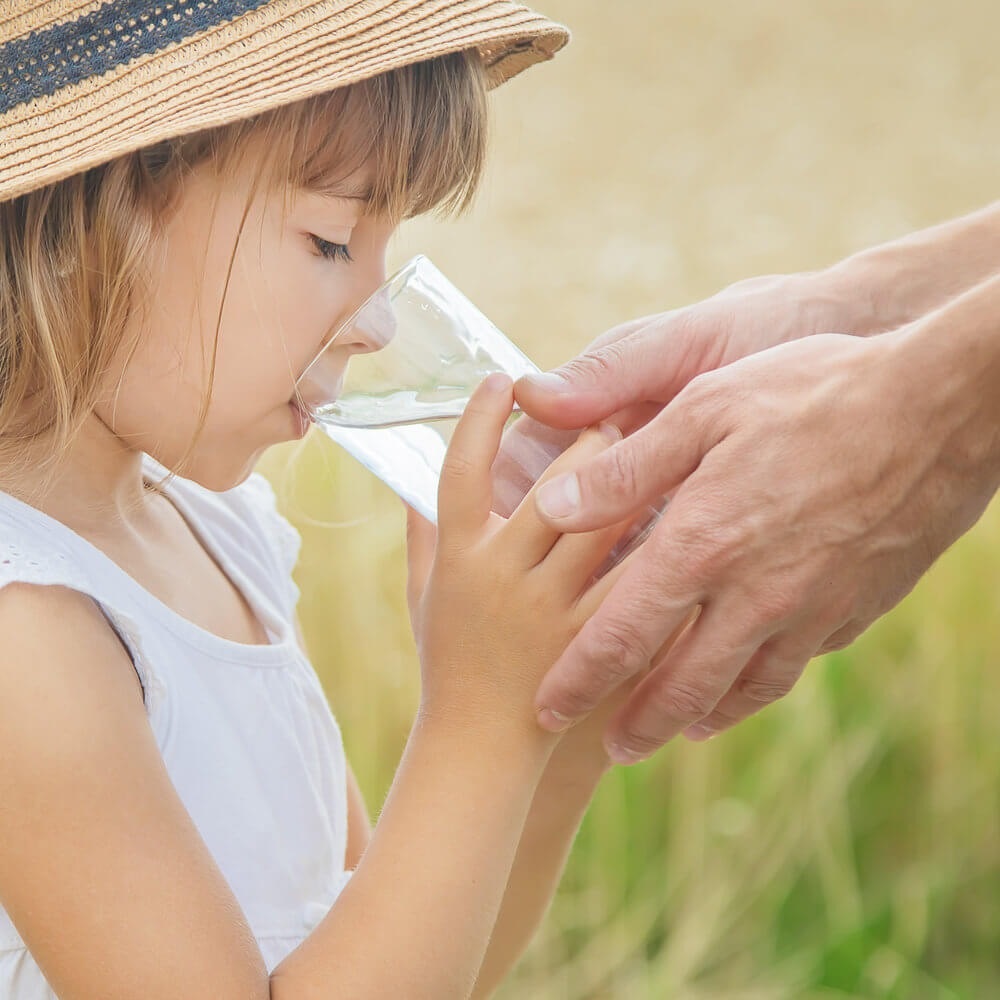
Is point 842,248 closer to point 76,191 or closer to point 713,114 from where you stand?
point 713,114

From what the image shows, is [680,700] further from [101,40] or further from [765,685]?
[101,40]

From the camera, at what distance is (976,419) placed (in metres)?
0.93

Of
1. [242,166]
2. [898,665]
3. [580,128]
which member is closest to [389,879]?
[242,166]

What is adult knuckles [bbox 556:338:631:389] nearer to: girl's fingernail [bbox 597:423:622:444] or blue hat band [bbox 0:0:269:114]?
girl's fingernail [bbox 597:423:622:444]

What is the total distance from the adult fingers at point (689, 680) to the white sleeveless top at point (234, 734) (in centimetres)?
28

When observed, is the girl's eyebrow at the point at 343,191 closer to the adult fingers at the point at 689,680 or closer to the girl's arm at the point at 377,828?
the girl's arm at the point at 377,828

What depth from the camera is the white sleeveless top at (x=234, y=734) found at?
0.91 metres

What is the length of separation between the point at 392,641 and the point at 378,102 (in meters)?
1.08

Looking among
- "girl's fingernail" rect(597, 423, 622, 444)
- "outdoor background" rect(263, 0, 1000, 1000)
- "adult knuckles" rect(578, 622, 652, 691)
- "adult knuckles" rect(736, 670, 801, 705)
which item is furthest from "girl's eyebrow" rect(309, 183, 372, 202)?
"outdoor background" rect(263, 0, 1000, 1000)

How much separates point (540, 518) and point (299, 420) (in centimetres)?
22

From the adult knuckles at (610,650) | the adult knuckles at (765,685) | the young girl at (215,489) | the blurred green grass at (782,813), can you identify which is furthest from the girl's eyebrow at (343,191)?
the blurred green grass at (782,813)

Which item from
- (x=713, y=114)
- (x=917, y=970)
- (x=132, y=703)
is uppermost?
(x=132, y=703)

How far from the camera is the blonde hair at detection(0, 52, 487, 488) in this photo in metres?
0.92

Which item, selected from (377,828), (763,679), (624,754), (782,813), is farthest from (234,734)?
(782,813)
